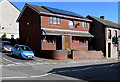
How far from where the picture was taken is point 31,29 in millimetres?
26281

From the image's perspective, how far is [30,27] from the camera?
26.6 m

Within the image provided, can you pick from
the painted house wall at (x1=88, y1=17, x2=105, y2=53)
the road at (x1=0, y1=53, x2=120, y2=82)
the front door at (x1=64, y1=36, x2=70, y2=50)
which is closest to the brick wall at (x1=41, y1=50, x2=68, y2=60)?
the front door at (x1=64, y1=36, x2=70, y2=50)

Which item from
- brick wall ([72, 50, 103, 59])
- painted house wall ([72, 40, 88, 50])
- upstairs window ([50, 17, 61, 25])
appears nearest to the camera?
brick wall ([72, 50, 103, 59])

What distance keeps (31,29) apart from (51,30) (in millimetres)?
3532

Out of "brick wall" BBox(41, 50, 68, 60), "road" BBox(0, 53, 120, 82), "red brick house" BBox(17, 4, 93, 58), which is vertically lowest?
"road" BBox(0, 53, 120, 82)

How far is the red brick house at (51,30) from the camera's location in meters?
24.1

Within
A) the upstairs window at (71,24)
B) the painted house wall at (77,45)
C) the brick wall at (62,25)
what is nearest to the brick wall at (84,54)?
the painted house wall at (77,45)

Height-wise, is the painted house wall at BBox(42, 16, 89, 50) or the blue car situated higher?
the painted house wall at BBox(42, 16, 89, 50)

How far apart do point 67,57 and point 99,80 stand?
42.7ft

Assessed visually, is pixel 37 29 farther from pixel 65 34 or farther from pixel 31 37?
pixel 65 34

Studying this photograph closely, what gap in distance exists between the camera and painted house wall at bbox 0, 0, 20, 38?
41000 millimetres

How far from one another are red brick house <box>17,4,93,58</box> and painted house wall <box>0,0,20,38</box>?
13.6m

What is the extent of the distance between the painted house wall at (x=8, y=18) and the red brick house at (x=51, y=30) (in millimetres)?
13603

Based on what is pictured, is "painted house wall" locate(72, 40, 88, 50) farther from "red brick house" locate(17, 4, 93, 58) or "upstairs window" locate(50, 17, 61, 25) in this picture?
"upstairs window" locate(50, 17, 61, 25)
